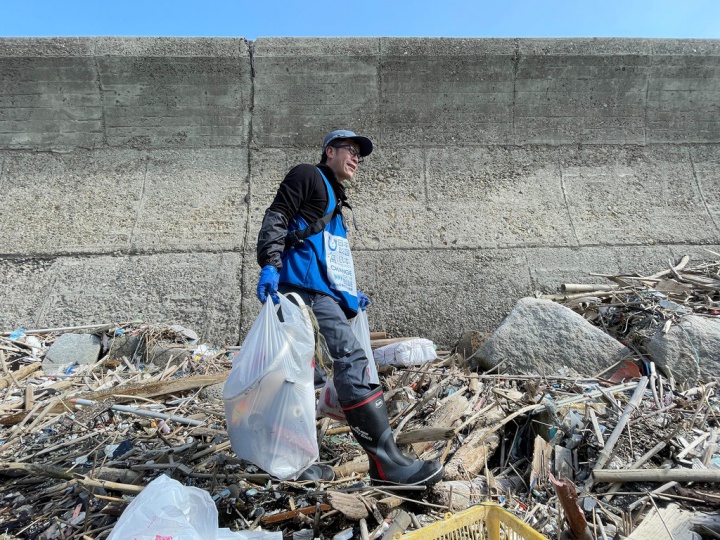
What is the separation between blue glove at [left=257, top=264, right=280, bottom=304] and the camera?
2527mm

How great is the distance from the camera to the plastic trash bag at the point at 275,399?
2.31 meters

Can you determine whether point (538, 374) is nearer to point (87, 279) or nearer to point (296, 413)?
point (296, 413)

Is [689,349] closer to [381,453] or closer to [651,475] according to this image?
[651,475]

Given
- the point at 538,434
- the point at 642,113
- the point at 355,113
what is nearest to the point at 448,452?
the point at 538,434

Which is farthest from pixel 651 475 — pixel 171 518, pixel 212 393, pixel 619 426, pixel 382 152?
pixel 382 152

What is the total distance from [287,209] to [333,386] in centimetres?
104

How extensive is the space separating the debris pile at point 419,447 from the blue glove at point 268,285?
37.5 inches

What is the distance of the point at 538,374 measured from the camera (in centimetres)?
383

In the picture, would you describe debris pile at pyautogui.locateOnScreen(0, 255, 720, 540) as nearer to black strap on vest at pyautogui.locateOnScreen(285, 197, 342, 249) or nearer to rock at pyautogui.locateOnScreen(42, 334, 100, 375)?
rock at pyautogui.locateOnScreen(42, 334, 100, 375)

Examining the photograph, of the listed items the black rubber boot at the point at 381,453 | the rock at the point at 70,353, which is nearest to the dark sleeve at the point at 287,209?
the black rubber boot at the point at 381,453

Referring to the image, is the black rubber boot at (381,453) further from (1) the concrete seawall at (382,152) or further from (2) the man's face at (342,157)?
(1) the concrete seawall at (382,152)

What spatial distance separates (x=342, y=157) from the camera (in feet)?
9.87

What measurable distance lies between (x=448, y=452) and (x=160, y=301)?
336cm

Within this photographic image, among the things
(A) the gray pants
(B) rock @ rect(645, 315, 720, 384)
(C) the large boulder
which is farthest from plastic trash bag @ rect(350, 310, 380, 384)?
(B) rock @ rect(645, 315, 720, 384)
